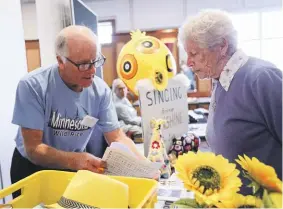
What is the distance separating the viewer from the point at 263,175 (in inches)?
20.7

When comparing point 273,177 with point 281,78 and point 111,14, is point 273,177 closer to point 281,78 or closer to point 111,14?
point 281,78

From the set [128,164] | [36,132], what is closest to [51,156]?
[36,132]

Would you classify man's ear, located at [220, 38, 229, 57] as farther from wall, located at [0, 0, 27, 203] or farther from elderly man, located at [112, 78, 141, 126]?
elderly man, located at [112, 78, 141, 126]

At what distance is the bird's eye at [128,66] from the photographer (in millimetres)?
1825

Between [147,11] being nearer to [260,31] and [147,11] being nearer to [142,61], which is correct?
[260,31]

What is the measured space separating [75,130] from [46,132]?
0.41 feet

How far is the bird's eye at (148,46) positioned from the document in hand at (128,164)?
944 millimetres

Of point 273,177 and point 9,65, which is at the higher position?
point 9,65

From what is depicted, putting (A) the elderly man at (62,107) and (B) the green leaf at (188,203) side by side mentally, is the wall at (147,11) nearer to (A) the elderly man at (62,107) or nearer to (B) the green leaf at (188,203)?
(A) the elderly man at (62,107)

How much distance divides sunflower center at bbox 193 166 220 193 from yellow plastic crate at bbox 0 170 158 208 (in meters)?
0.25

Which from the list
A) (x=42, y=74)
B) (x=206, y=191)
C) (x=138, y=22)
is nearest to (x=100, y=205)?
(x=206, y=191)

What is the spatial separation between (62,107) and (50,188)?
1.42 ft

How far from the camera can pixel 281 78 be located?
2.91 feet

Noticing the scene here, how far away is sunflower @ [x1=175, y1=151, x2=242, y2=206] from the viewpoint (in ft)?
1.78
